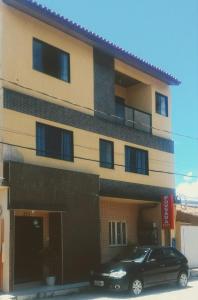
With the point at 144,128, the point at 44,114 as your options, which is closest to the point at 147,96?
the point at 144,128

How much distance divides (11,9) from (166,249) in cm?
1026

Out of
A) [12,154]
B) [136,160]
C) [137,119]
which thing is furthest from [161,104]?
[12,154]

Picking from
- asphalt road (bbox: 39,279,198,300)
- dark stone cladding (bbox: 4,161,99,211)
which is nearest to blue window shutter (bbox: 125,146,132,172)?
dark stone cladding (bbox: 4,161,99,211)

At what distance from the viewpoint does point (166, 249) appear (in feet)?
64.5

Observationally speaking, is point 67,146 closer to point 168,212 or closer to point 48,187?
point 48,187

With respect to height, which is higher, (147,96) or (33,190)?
(147,96)

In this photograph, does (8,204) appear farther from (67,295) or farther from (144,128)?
(144,128)

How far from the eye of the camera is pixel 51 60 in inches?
785

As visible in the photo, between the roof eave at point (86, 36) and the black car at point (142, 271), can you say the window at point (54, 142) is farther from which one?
the black car at point (142, 271)

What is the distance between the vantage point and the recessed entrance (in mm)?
19219

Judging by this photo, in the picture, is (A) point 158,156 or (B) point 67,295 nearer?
(B) point 67,295

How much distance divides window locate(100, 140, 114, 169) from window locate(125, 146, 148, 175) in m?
1.17

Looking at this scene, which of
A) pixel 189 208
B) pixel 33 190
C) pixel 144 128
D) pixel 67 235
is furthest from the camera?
pixel 189 208

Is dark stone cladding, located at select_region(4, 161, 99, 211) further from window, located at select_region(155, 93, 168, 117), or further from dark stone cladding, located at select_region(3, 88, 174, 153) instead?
window, located at select_region(155, 93, 168, 117)
